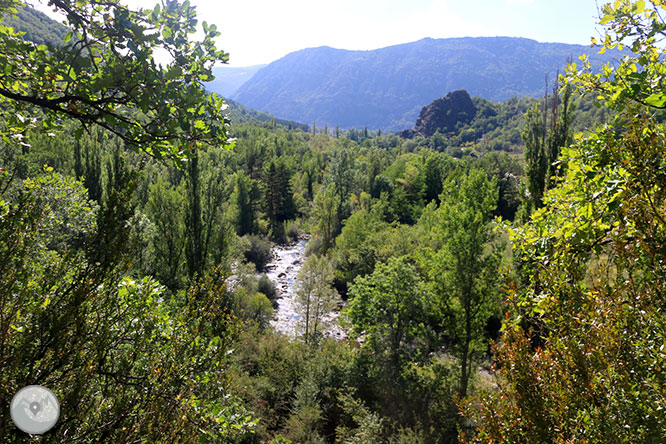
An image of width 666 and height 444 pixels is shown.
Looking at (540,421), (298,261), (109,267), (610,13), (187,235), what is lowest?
(298,261)

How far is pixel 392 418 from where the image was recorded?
12359 mm

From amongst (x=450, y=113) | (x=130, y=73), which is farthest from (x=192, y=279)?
(x=450, y=113)

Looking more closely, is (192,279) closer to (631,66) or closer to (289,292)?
(631,66)

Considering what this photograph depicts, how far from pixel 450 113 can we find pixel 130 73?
626 feet

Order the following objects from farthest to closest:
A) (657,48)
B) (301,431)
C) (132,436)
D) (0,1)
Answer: (301,431) → (657,48) → (132,436) → (0,1)

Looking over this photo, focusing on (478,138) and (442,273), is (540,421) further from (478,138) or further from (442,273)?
(478,138)

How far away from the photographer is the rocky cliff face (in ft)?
566

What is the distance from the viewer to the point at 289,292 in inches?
1060

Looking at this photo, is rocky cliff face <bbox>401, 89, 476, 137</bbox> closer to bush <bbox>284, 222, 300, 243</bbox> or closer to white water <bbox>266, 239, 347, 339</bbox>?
bush <bbox>284, 222, 300, 243</bbox>

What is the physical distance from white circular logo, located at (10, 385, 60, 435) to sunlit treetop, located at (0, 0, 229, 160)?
1.75m

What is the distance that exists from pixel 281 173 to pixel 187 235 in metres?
28.4

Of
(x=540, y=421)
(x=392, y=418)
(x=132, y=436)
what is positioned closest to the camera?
(x=132, y=436)

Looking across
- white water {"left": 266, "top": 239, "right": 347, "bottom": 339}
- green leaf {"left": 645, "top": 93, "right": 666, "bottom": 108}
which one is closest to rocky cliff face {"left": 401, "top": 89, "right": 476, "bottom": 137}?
white water {"left": 266, "top": 239, "right": 347, "bottom": 339}

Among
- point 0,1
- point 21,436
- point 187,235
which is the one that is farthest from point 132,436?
point 187,235
